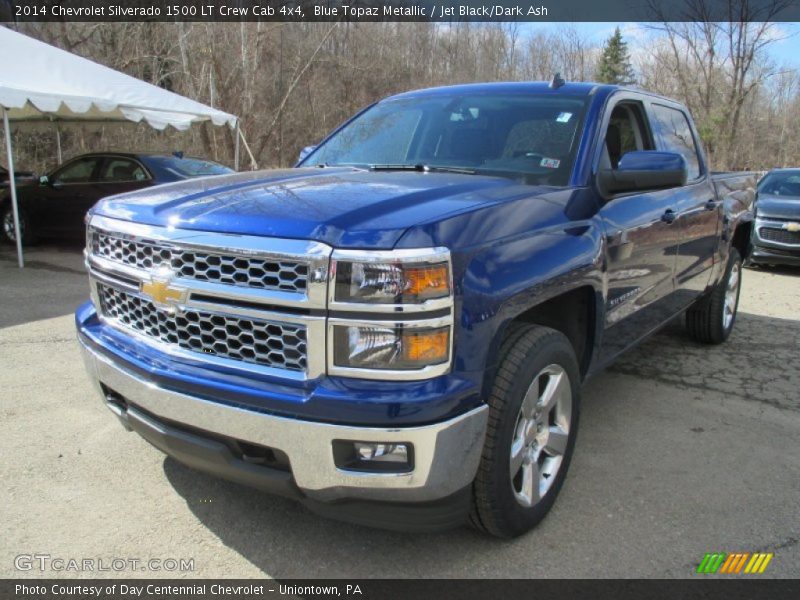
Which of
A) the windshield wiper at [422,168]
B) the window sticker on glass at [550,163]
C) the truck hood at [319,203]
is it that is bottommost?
the truck hood at [319,203]

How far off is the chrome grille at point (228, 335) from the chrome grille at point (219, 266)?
13cm

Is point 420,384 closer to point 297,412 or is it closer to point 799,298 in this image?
point 297,412

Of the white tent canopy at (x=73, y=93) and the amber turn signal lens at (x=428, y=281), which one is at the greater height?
the white tent canopy at (x=73, y=93)

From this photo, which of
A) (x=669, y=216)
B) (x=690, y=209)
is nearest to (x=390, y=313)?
(x=669, y=216)

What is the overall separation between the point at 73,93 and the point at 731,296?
9046 mm

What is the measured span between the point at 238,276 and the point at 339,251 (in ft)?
1.28

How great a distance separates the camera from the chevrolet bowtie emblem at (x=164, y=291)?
2.23 m

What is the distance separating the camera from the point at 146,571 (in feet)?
7.84

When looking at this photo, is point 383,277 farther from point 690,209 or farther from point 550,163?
point 690,209

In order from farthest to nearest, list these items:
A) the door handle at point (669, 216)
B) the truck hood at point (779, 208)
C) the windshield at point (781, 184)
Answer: the windshield at point (781, 184)
the truck hood at point (779, 208)
the door handle at point (669, 216)

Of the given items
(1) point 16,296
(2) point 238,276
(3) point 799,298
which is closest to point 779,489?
(2) point 238,276

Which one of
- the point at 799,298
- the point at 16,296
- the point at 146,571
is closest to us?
the point at 146,571

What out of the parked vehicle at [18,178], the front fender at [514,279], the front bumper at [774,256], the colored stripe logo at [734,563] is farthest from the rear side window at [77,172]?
the front bumper at [774,256]

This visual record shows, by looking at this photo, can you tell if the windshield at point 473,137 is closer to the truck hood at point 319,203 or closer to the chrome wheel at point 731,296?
the truck hood at point 319,203
